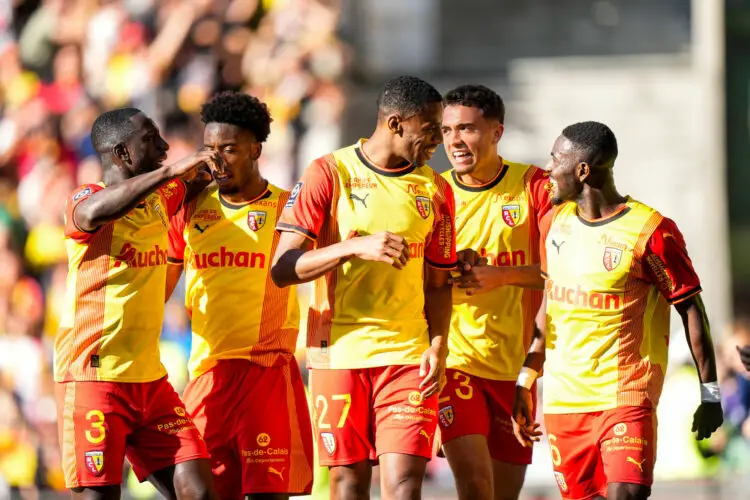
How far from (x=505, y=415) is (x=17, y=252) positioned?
8.71m

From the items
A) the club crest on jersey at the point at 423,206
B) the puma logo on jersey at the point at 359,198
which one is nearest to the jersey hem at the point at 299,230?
the puma logo on jersey at the point at 359,198

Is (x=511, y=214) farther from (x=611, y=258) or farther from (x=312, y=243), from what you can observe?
(x=312, y=243)

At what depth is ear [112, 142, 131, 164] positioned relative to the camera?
7.70m

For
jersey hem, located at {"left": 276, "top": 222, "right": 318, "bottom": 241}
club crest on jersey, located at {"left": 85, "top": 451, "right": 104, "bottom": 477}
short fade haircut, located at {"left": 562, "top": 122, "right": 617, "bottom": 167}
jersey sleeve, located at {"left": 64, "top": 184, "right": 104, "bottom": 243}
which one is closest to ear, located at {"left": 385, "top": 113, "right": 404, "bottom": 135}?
jersey hem, located at {"left": 276, "top": 222, "right": 318, "bottom": 241}

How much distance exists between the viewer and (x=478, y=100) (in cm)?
854

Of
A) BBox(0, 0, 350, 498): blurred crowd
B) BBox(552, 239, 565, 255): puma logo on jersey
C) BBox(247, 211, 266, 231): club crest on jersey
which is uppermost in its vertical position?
BBox(0, 0, 350, 498): blurred crowd

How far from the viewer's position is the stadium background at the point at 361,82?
1606 cm

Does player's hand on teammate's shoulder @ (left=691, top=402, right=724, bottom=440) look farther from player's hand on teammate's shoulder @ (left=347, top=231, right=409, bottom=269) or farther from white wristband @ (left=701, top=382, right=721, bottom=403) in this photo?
player's hand on teammate's shoulder @ (left=347, top=231, right=409, bottom=269)

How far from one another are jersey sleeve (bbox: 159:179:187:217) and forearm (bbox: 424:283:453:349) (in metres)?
1.59

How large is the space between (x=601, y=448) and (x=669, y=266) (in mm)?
1036

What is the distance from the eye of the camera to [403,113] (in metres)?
7.46

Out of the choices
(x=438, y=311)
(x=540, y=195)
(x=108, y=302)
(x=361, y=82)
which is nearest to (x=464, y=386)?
(x=438, y=311)

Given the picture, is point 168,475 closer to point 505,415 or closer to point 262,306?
point 262,306

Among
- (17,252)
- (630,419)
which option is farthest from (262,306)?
(17,252)
